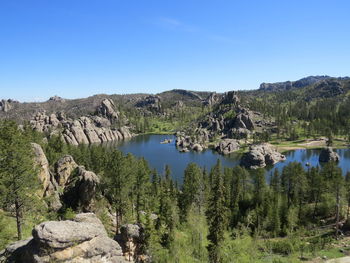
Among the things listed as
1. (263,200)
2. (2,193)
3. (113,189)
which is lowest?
(263,200)

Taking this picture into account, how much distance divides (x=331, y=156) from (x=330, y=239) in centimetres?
10724

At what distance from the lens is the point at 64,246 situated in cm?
2031

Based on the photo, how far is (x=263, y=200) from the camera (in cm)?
7769

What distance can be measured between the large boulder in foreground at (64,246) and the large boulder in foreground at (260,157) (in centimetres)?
13552

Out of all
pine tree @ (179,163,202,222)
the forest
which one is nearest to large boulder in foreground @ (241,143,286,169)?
the forest

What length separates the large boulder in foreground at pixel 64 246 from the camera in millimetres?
19797

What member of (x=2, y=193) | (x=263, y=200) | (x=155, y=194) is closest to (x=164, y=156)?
(x=155, y=194)

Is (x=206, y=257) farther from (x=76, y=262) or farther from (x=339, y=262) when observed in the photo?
(x=76, y=262)

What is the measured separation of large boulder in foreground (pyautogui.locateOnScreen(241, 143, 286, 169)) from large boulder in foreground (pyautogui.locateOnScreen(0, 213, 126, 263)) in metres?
136

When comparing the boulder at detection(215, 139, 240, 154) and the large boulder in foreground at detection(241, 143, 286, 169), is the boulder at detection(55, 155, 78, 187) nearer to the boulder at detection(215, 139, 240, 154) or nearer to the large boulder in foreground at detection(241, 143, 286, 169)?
the large boulder in foreground at detection(241, 143, 286, 169)

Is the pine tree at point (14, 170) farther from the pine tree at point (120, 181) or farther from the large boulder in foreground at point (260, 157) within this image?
the large boulder in foreground at point (260, 157)

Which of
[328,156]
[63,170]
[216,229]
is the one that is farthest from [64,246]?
[328,156]

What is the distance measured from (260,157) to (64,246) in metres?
144

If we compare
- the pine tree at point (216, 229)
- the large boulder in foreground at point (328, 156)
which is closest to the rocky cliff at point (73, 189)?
the pine tree at point (216, 229)
